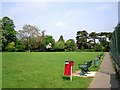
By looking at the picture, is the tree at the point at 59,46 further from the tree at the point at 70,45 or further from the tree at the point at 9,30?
the tree at the point at 9,30

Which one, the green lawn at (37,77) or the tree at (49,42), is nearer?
the green lawn at (37,77)

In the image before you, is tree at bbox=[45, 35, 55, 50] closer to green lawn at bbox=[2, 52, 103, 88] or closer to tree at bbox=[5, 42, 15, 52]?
tree at bbox=[5, 42, 15, 52]

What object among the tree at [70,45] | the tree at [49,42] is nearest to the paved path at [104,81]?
the tree at [49,42]

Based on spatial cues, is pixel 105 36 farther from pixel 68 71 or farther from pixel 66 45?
pixel 68 71

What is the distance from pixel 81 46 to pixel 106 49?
24.4 metres

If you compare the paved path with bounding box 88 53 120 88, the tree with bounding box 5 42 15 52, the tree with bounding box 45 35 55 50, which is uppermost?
the tree with bounding box 45 35 55 50

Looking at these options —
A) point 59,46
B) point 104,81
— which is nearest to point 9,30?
point 59,46

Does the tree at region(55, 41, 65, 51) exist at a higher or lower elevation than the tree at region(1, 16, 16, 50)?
lower

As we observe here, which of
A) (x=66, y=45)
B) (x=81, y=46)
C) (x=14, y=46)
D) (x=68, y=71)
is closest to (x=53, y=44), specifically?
(x=66, y=45)

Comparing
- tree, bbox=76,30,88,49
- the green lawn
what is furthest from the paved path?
tree, bbox=76,30,88,49

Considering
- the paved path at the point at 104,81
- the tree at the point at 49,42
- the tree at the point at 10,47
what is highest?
the tree at the point at 49,42

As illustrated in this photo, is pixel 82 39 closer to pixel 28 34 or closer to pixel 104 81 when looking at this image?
pixel 28 34

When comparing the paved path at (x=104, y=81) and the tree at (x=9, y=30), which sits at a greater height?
the tree at (x=9, y=30)

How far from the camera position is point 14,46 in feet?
304
